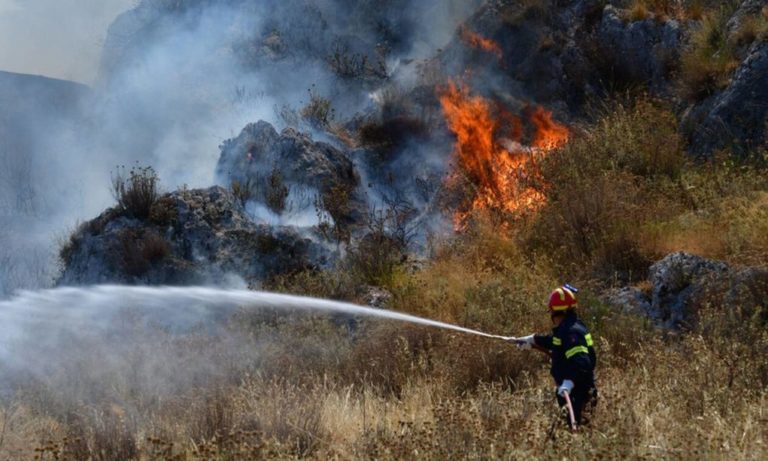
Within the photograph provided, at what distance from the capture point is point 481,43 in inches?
660

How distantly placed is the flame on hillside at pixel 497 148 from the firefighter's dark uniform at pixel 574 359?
604cm

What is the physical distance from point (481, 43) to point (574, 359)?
12297mm

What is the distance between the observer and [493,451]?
4668 millimetres

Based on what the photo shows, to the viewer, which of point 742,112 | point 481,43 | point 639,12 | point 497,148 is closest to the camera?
point 742,112

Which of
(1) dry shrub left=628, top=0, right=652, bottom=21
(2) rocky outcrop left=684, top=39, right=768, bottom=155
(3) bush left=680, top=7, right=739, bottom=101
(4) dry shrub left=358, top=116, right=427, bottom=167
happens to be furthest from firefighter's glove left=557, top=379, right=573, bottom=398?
(1) dry shrub left=628, top=0, right=652, bottom=21

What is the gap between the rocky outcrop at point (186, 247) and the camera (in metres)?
11.2

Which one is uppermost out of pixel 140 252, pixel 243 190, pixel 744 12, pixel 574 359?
pixel 744 12

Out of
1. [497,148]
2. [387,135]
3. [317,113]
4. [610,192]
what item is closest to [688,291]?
[610,192]

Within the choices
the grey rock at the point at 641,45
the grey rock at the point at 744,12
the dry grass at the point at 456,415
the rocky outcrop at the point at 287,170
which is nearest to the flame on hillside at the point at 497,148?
the grey rock at the point at 641,45

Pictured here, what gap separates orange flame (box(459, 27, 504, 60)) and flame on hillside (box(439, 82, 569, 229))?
124cm

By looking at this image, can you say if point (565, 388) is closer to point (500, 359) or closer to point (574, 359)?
point (574, 359)

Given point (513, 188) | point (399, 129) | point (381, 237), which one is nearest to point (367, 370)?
point (381, 237)

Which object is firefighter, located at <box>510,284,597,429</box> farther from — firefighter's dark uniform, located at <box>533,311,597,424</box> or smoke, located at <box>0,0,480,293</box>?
smoke, located at <box>0,0,480,293</box>

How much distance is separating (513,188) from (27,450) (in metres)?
8.45
